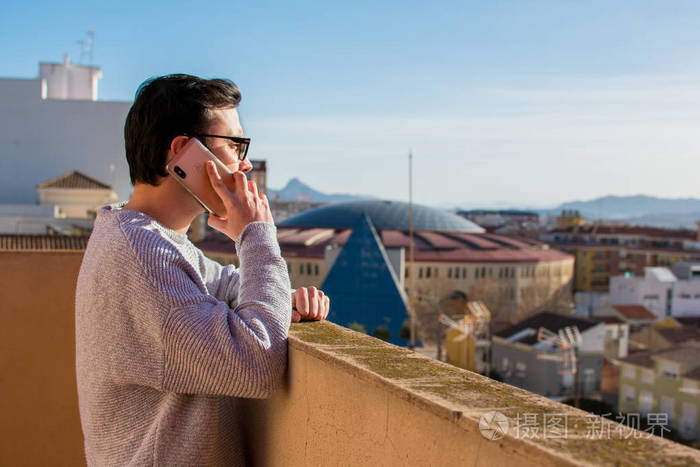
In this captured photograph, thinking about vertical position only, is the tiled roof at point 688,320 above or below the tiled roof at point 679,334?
below

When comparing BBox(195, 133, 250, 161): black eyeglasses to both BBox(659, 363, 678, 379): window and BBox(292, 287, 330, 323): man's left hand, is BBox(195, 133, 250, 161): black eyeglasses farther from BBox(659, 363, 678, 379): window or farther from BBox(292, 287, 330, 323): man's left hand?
BBox(659, 363, 678, 379): window

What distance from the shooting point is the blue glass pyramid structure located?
151 ft

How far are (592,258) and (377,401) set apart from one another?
85.4 meters

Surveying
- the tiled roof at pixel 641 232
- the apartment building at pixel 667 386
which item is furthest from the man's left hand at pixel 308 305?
the tiled roof at pixel 641 232

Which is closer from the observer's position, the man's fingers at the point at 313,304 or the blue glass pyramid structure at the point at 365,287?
the man's fingers at the point at 313,304

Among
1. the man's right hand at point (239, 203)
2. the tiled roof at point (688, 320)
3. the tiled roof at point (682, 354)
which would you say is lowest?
the tiled roof at point (688, 320)

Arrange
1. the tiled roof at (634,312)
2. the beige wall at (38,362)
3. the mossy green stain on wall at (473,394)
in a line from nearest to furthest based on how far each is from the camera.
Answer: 1. the mossy green stain on wall at (473,394)
2. the beige wall at (38,362)
3. the tiled roof at (634,312)

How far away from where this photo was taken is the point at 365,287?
46.7 m

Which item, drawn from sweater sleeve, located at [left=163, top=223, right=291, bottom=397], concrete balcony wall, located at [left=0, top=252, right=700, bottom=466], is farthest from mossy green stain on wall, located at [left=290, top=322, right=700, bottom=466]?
sweater sleeve, located at [left=163, top=223, right=291, bottom=397]

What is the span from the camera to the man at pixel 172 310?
1721 millimetres

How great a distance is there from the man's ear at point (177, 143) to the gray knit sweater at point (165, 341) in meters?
0.19

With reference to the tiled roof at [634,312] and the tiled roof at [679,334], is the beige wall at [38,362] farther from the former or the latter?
the tiled roof at [634,312]

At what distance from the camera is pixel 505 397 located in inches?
55.9

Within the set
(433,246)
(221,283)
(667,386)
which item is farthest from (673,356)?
(221,283)
